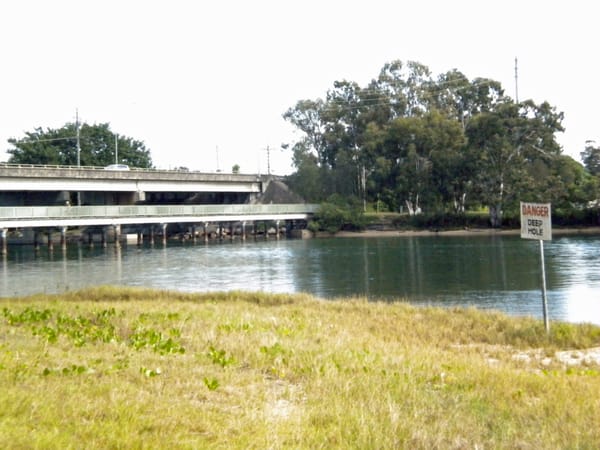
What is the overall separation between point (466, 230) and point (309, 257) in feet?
104

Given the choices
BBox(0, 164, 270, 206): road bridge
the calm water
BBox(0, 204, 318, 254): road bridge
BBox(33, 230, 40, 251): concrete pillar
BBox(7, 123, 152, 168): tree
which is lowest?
the calm water

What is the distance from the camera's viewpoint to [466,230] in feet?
254

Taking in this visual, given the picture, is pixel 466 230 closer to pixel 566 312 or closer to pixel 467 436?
pixel 566 312

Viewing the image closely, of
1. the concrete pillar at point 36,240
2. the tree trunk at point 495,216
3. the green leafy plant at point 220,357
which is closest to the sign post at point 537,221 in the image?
the green leafy plant at point 220,357

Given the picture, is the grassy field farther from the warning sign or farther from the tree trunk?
the tree trunk

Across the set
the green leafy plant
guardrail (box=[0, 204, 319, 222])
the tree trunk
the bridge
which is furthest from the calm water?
the green leafy plant

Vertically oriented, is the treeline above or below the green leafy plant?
above

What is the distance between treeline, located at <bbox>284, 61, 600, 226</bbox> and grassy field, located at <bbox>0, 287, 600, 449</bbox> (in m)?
58.6

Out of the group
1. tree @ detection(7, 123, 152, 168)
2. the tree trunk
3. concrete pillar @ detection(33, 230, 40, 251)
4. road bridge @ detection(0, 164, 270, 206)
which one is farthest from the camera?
tree @ detection(7, 123, 152, 168)

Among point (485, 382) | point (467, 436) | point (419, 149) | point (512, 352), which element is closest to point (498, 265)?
point (512, 352)

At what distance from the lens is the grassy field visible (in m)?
7.04

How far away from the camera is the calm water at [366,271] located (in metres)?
28.5

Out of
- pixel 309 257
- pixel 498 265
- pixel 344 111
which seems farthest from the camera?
pixel 344 111

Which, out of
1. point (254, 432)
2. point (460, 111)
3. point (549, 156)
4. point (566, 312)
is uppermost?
point (460, 111)
